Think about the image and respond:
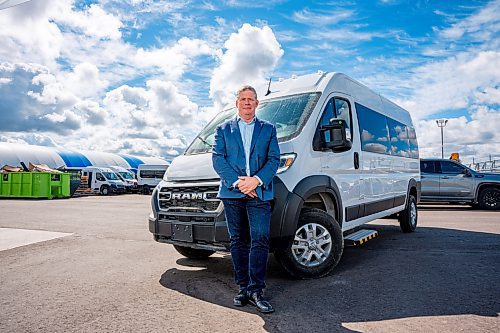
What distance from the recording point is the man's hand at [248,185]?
3367 mm

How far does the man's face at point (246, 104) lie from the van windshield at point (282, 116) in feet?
2.79

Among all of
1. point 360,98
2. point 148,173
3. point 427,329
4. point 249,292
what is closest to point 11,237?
point 249,292

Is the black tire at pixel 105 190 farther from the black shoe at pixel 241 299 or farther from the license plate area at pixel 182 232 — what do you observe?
the black shoe at pixel 241 299

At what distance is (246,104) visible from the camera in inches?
141

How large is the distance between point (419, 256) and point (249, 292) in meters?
3.25

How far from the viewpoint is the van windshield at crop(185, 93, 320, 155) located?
450 cm

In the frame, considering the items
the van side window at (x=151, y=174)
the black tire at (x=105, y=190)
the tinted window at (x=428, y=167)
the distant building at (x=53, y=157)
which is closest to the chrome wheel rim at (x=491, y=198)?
the tinted window at (x=428, y=167)

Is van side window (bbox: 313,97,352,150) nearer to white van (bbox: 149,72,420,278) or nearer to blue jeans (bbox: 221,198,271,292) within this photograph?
white van (bbox: 149,72,420,278)

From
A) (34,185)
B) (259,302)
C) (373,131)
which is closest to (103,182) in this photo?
(34,185)

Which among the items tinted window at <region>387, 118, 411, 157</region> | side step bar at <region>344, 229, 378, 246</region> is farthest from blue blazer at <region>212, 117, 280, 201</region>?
tinted window at <region>387, 118, 411, 157</region>

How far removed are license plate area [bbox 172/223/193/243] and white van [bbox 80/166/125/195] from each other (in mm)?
27084

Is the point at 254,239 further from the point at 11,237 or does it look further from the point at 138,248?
the point at 11,237

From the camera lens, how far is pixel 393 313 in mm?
3355

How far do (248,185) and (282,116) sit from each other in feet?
5.40
